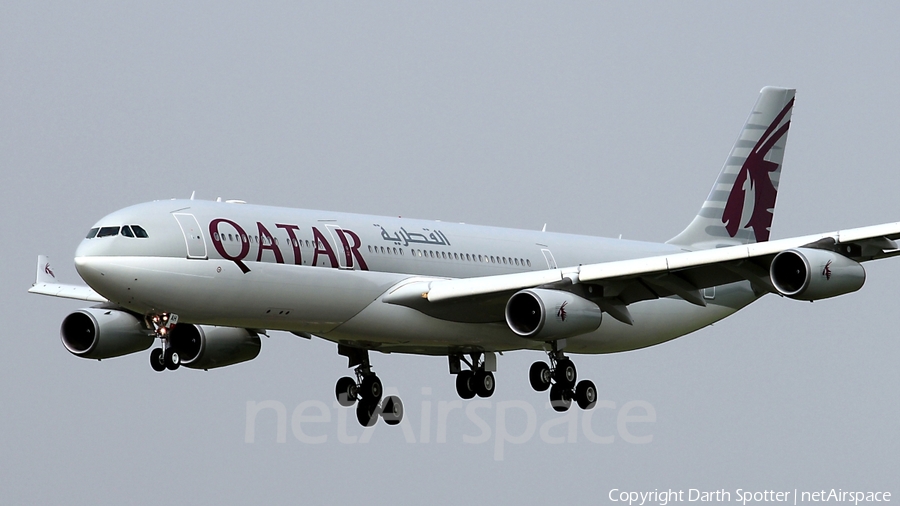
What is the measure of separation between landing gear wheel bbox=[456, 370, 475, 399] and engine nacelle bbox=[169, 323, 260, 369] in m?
6.25

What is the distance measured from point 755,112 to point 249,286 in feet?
73.6

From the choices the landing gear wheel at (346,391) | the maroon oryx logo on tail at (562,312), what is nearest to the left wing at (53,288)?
the landing gear wheel at (346,391)

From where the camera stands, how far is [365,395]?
4328 centimetres

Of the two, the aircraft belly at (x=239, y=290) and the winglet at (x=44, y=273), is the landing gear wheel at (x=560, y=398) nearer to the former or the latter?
the aircraft belly at (x=239, y=290)

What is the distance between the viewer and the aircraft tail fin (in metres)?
48.6

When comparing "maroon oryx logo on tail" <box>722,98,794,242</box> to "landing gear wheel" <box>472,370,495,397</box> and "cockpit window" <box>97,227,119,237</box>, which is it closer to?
"landing gear wheel" <box>472,370,495,397</box>

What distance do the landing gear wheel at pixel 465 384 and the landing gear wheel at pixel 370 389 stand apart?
2367mm

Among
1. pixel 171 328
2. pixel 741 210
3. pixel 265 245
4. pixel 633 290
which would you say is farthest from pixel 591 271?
pixel 741 210

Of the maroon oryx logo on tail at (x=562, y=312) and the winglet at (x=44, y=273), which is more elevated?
the winglet at (x=44, y=273)

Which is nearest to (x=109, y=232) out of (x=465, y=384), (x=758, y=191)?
(x=465, y=384)

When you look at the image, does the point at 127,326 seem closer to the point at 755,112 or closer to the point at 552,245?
the point at 552,245

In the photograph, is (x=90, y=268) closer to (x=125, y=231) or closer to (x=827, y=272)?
(x=125, y=231)

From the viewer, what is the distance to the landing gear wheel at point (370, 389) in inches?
1703

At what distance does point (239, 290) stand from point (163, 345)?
222cm
